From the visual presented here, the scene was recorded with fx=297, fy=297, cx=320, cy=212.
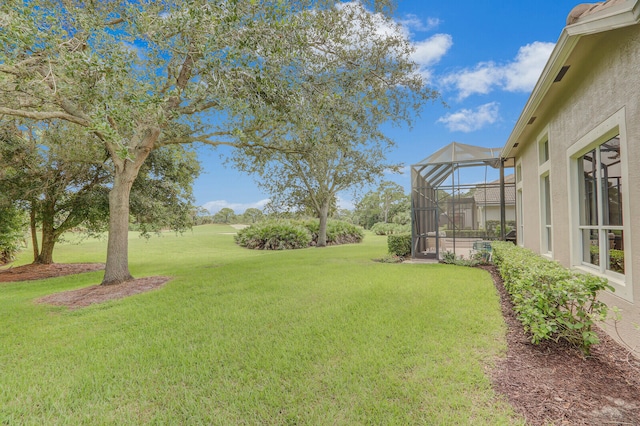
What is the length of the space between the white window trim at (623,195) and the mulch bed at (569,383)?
0.78m

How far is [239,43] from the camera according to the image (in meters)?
5.05

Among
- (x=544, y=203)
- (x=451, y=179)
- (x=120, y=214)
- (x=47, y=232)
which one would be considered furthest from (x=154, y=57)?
(x=47, y=232)

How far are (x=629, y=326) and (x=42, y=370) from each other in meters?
6.49

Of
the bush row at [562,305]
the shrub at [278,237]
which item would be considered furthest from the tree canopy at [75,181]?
the bush row at [562,305]

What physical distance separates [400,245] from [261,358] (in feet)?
32.7

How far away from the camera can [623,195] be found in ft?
11.0

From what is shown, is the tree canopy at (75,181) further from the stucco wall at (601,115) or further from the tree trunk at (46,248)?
the stucco wall at (601,115)

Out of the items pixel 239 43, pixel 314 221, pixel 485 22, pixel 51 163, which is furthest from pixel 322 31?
pixel 314 221

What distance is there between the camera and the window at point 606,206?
12.3ft

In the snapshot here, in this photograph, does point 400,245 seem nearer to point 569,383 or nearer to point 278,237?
point 278,237

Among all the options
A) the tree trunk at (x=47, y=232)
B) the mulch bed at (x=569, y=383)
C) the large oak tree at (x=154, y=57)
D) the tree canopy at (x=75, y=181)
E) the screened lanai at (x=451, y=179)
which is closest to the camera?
the mulch bed at (x=569, y=383)

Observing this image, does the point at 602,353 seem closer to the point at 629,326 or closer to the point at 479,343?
the point at 629,326

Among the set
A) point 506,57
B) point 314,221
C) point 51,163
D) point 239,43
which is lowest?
point 314,221

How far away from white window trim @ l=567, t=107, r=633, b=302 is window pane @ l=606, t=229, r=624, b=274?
112 mm
